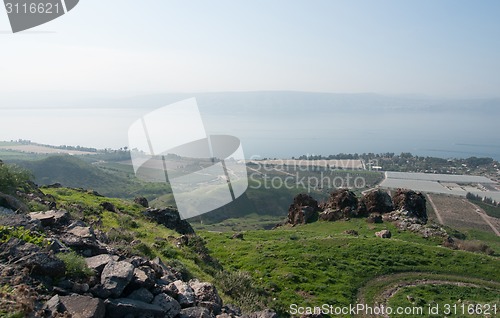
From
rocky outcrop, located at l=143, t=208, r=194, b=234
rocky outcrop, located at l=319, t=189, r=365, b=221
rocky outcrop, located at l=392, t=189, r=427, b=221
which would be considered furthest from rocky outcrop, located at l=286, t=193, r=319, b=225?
rocky outcrop, located at l=143, t=208, r=194, b=234

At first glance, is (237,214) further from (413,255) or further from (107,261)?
(107,261)

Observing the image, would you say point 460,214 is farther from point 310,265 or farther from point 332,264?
point 310,265

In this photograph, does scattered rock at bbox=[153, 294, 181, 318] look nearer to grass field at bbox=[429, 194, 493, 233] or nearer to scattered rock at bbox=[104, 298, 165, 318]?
scattered rock at bbox=[104, 298, 165, 318]

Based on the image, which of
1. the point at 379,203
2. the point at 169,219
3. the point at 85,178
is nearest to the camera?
the point at 169,219

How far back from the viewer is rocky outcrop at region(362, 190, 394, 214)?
109ft

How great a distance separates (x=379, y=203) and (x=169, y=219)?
20474 mm

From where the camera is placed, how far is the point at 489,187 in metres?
132

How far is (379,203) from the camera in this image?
33.4 metres

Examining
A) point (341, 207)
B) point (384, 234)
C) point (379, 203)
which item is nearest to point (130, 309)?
point (384, 234)

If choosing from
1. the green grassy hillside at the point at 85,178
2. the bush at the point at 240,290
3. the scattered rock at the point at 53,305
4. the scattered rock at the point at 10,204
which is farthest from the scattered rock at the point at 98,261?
the green grassy hillside at the point at 85,178

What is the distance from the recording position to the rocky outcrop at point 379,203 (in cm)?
3322

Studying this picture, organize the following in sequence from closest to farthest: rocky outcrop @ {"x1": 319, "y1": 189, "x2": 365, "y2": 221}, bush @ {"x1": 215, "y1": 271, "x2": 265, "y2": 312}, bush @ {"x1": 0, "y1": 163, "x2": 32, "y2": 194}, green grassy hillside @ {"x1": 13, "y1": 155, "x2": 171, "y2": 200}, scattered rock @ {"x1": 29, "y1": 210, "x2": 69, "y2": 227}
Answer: scattered rock @ {"x1": 29, "y1": 210, "x2": 69, "y2": 227}, bush @ {"x1": 215, "y1": 271, "x2": 265, "y2": 312}, bush @ {"x1": 0, "y1": 163, "x2": 32, "y2": 194}, rocky outcrop @ {"x1": 319, "y1": 189, "x2": 365, "y2": 221}, green grassy hillside @ {"x1": 13, "y1": 155, "x2": 171, "y2": 200}

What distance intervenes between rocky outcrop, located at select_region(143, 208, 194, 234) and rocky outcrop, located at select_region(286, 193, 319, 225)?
50.9 feet

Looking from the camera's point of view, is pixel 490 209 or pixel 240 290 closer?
pixel 240 290
